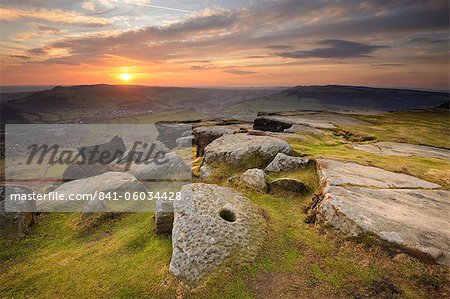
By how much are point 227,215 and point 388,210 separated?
7325 millimetres

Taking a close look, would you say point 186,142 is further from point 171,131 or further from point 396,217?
point 396,217

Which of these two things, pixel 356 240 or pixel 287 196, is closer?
pixel 356 240

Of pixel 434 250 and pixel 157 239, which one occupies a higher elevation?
pixel 434 250

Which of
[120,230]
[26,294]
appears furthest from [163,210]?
[26,294]

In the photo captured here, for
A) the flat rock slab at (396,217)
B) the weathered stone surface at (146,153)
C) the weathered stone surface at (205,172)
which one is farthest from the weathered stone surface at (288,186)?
the weathered stone surface at (146,153)

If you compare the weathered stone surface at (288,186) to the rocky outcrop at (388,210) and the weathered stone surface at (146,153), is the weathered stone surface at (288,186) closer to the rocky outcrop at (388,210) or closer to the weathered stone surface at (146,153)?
the rocky outcrop at (388,210)

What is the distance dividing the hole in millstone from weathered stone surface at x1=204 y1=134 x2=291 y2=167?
8.51 meters

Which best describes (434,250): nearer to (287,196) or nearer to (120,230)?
(287,196)

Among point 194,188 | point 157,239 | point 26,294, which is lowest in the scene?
point 26,294

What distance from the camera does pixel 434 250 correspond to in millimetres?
10539

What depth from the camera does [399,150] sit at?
2856cm

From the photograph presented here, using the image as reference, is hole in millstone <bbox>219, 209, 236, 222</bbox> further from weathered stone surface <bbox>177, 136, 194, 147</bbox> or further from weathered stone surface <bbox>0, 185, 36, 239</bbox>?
weathered stone surface <bbox>177, 136, 194, 147</bbox>

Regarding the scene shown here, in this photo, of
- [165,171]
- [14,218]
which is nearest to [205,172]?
[165,171]

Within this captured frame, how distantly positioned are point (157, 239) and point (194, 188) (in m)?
3.03
